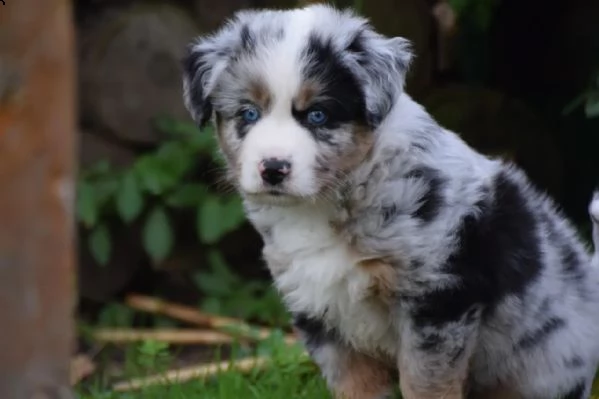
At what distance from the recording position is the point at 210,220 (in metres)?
6.74

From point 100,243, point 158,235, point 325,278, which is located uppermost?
point 325,278

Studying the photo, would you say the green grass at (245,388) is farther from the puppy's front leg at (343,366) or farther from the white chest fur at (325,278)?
the white chest fur at (325,278)

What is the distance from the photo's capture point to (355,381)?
14.9 ft

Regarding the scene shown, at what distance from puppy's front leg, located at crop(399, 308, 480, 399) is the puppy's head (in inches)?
20.9

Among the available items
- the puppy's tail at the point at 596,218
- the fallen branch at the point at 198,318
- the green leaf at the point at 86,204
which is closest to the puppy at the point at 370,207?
the puppy's tail at the point at 596,218

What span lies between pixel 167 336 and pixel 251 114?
3.15 metres

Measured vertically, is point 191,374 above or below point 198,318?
above

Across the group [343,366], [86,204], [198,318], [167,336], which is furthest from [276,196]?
[198,318]

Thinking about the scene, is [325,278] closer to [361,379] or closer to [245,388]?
[361,379]

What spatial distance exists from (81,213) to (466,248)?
307cm

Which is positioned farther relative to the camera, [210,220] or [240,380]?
[210,220]

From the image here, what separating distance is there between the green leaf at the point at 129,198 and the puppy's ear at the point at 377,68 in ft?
8.94

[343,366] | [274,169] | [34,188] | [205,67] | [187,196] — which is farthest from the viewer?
[187,196]

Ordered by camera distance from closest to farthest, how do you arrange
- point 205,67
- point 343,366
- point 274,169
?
point 274,169, point 205,67, point 343,366
